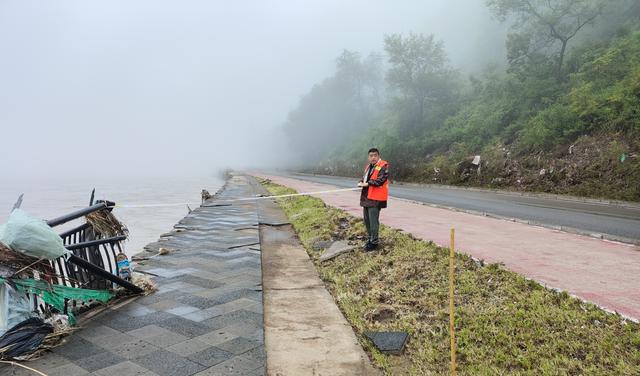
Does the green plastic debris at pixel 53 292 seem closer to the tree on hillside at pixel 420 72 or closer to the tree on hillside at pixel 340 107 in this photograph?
the tree on hillside at pixel 420 72

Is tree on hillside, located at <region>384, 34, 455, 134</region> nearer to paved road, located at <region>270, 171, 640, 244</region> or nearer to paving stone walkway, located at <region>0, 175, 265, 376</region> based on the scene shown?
paved road, located at <region>270, 171, 640, 244</region>

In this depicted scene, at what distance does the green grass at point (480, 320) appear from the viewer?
11.4ft

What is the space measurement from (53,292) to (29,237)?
0.61m

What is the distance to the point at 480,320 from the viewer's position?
428 centimetres

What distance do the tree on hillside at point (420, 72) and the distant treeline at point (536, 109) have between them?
0.30ft

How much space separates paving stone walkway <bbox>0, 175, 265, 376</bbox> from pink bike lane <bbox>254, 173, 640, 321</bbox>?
3464 mm

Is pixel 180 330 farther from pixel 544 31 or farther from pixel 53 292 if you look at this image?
pixel 544 31

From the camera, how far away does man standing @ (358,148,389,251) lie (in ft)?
24.0

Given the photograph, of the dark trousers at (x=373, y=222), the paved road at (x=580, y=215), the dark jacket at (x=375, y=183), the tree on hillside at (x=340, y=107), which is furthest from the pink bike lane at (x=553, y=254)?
the tree on hillside at (x=340, y=107)

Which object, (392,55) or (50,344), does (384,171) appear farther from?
(392,55)

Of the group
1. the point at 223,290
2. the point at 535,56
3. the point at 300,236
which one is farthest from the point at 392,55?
the point at 223,290

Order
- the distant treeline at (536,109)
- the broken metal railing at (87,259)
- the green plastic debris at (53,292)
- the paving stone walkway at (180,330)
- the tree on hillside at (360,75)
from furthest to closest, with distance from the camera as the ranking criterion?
1. the tree on hillside at (360,75)
2. the distant treeline at (536,109)
3. the broken metal railing at (87,259)
4. the green plastic debris at (53,292)
5. the paving stone walkway at (180,330)

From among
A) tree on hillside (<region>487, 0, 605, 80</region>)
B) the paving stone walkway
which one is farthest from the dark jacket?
tree on hillside (<region>487, 0, 605, 80</region>)

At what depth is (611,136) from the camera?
1883 cm
